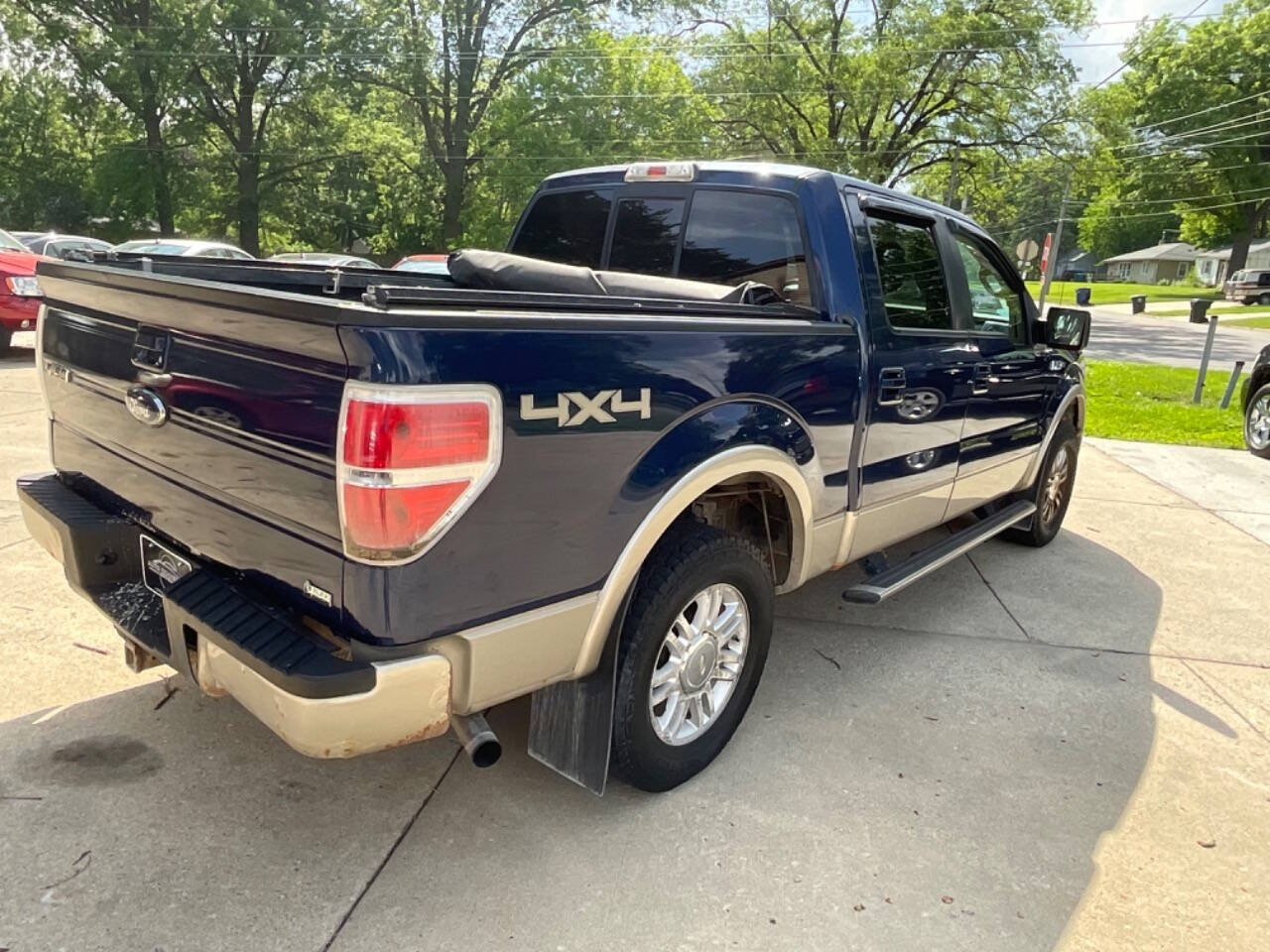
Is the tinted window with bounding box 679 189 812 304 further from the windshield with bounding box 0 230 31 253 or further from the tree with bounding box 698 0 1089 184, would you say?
the tree with bounding box 698 0 1089 184

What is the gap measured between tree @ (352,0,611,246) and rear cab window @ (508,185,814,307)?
99.5 ft

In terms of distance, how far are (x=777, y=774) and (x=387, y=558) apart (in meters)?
1.71

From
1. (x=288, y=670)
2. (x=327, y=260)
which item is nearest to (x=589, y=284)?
(x=288, y=670)

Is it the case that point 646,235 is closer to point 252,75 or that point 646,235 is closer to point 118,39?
point 118,39

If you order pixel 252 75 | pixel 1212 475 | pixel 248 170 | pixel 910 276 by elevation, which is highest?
pixel 252 75

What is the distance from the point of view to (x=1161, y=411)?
1146cm

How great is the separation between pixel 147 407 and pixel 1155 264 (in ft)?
333

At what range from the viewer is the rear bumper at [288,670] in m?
1.91

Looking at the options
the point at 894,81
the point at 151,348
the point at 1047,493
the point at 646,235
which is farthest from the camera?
the point at 894,81

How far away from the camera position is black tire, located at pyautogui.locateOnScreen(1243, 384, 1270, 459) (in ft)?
28.7

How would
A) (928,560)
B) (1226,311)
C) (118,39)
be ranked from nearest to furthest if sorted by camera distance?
1. (928,560)
2. (118,39)
3. (1226,311)

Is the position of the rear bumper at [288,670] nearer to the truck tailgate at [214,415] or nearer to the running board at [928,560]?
the truck tailgate at [214,415]

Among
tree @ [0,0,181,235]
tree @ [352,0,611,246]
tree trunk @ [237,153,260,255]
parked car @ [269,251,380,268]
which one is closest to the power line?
tree @ [352,0,611,246]

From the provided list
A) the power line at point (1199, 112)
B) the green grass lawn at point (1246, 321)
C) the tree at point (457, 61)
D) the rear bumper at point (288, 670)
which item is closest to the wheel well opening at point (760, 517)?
the rear bumper at point (288, 670)
